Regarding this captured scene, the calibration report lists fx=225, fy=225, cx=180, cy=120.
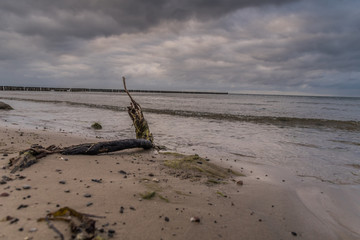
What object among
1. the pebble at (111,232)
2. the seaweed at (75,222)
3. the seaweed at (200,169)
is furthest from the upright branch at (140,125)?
the pebble at (111,232)

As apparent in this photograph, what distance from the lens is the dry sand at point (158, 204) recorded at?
3.21 metres

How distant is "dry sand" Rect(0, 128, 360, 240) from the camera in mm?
3215

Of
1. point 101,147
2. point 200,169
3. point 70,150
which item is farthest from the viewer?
point 101,147

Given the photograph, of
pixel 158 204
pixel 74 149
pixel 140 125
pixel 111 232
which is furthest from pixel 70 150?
pixel 111 232

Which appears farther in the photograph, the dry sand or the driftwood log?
the driftwood log

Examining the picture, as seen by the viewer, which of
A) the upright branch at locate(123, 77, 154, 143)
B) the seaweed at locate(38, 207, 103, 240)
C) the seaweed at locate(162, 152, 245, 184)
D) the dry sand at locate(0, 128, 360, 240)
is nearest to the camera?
the seaweed at locate(38, 207, 103, 240)

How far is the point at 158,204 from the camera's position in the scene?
402cm

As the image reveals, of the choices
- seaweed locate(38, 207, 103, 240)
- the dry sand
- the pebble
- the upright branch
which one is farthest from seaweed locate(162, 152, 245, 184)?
the upright branch

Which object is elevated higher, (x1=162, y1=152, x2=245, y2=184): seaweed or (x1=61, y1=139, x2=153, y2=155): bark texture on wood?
(x1=61, y1=139, x2=153, y2=155): bark texture on wood

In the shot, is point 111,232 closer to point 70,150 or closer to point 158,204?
point 158,204

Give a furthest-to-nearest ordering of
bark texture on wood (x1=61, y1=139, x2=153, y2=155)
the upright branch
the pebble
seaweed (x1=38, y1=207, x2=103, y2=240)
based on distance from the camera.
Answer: the upright branch
bark texture on wood (x1=61, y1=139, x2=153, y2=155)
the pebble
seaweed (x1=38, y1=207, x2=103, y2=240)

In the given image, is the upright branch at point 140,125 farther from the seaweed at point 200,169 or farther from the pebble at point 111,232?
the pebble at point 111,232

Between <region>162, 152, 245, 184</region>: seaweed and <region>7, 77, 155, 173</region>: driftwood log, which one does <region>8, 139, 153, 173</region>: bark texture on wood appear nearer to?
<region>7, 77, 155, 173</region>: driftwood log

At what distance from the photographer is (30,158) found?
18.6 feet
